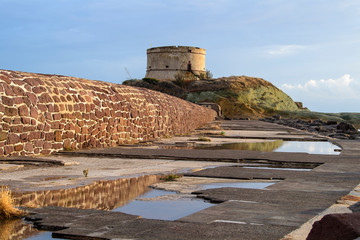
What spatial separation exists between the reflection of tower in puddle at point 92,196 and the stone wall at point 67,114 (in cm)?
450

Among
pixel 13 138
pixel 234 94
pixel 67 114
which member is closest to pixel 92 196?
pixel 13 138

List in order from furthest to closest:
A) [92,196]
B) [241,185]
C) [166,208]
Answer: [241,185] < [92,196] < [166,208]

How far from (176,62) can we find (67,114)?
6534cm

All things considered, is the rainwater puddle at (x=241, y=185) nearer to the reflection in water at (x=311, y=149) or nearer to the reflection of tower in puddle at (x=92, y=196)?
the reflection of tower in puddle at (x=92, y=196)

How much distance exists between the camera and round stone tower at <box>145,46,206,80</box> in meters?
77.5

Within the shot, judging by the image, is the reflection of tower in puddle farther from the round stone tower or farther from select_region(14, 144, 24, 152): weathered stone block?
the round stone tower

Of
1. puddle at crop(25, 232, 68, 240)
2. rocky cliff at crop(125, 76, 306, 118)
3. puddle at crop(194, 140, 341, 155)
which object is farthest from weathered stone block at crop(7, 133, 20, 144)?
rocky cliff at crop(125, 76, 306, 118)

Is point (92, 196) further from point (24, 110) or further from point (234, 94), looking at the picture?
point (234, 94)

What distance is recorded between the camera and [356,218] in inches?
132

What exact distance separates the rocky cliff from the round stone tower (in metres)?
3.96

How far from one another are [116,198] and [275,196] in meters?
1.99

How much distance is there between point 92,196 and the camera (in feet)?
20.6

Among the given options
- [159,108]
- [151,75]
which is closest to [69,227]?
[159,108]

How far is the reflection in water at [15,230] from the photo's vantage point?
4.21m
